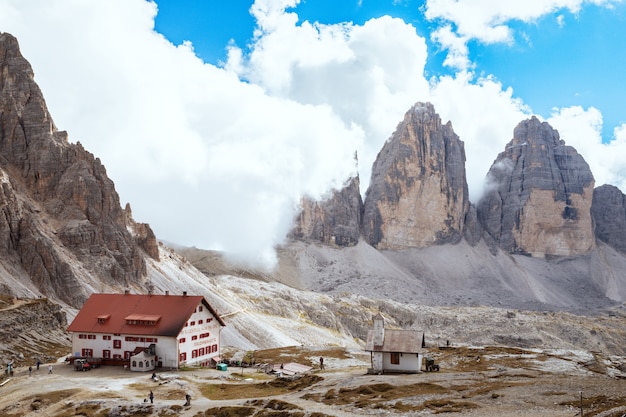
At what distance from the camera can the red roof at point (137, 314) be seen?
3205 inches

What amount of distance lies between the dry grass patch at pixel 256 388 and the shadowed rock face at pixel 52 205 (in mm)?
78851

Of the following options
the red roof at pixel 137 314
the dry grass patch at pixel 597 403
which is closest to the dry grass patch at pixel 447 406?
the dry grass patch at pixel 597 403

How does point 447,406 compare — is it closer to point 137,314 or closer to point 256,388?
point 256,388

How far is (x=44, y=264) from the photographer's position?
137 meters

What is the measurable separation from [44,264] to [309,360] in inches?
2803

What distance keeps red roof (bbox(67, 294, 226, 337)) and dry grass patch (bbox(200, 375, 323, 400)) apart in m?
14.6

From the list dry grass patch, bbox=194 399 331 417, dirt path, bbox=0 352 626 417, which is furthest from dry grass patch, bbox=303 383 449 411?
dry grass patch, bbox=194 399 331 417

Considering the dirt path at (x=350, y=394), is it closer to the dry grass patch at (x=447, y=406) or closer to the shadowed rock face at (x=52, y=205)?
the dry grass patch at (x=447, y=406)

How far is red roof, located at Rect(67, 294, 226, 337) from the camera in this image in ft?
267

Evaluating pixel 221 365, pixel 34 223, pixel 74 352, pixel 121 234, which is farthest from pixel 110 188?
pixel 221 365

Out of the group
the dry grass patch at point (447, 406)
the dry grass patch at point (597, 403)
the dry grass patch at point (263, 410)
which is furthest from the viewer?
the dry grass patch at point (263, 410)

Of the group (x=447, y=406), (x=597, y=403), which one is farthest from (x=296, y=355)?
(x=597, y=403)

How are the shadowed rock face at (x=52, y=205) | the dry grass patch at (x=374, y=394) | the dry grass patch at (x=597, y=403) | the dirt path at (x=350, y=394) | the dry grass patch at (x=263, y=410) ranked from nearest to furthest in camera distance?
the dry grass patch at (x=597, y=403) → the dirt path at (x=350, y=394) → the dry grass patch at (x=263, y=410) → the dry grass patch at (x=374, y=394) → the shadowed rock face at (x=52, y=205)

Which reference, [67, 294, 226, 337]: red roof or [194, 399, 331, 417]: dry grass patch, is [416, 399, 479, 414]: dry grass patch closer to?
[194, 399, 331, 417]: dry grass patch
